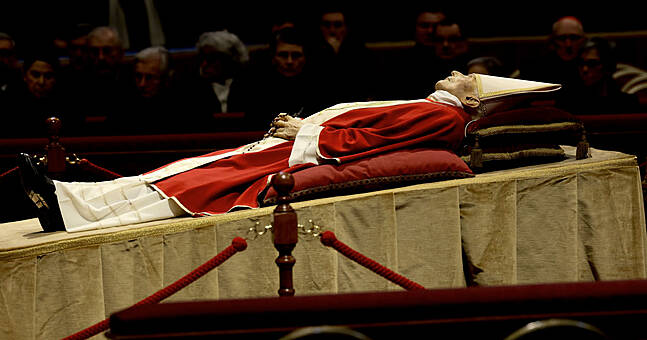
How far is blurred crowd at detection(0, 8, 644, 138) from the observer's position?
536 centimetres

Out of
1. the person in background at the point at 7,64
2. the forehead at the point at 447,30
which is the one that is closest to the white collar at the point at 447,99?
the forehead at the point at 447,30

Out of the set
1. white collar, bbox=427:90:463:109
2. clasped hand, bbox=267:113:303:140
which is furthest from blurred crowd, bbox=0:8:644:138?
white collar, bbox=427:90:463:109

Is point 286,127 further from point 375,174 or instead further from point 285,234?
point 285,234

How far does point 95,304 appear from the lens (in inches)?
119

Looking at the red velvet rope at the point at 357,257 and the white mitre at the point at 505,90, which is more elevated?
the white mitre at the point at 505,90

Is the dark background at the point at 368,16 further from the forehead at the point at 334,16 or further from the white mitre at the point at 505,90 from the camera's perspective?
the white mitre at the point at 505,90

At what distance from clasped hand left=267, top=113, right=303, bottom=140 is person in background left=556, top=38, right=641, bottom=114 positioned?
7.61 feet

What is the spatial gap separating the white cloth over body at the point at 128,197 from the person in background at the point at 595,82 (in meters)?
2.51

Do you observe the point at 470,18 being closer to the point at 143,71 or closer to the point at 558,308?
the point at 143,71

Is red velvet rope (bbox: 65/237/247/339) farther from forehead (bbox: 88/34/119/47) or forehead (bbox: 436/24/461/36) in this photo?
forehead (bbox: 88/34/119/47)

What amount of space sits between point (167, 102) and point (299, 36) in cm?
100

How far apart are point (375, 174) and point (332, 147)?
235 millimetres

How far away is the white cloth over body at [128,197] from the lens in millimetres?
3229

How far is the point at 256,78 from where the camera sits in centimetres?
573
